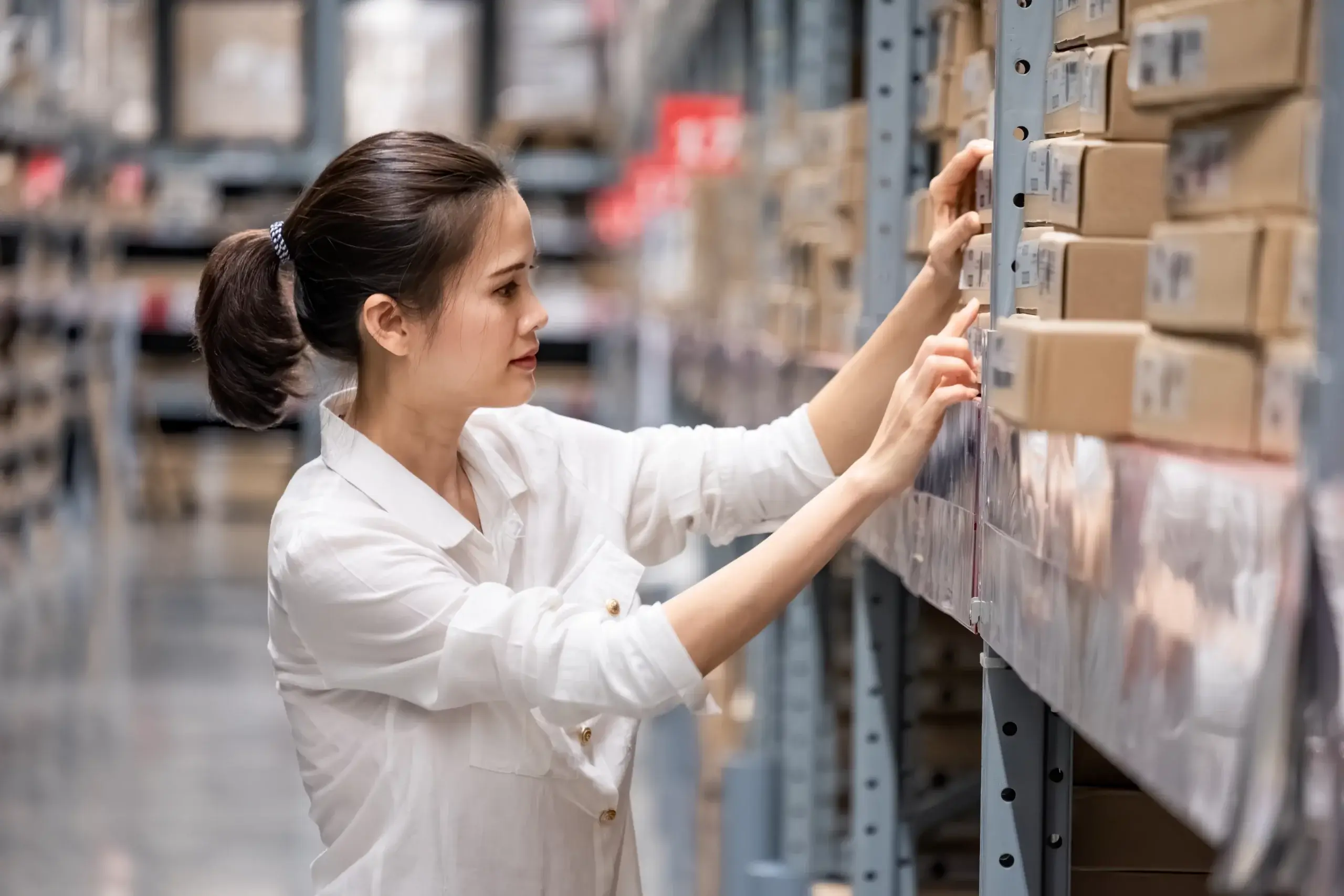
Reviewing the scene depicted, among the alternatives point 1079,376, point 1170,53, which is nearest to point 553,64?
point 1079,376

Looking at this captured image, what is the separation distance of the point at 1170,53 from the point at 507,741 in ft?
3.47

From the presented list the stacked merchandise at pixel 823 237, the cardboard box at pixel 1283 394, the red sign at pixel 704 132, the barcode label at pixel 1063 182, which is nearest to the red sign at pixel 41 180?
the red sign at pixel 704 132

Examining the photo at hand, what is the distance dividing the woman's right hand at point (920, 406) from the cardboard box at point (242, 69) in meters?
10.6

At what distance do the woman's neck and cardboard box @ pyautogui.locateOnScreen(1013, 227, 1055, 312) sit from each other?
684mm

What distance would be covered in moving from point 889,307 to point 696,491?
397 millimetres

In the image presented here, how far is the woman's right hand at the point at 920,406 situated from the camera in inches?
66.7

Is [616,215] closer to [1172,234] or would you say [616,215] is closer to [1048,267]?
[1048,267]

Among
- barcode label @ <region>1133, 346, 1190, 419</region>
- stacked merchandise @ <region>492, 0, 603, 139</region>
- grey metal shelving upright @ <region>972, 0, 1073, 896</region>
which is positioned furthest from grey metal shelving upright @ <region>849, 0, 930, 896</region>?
stacked merchandise @ <region>492, 0, 603, 139</region>

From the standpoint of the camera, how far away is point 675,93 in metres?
7.25

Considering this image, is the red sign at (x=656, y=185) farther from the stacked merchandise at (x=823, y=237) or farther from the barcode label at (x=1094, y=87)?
the barcode label at (x=1094, y=87)

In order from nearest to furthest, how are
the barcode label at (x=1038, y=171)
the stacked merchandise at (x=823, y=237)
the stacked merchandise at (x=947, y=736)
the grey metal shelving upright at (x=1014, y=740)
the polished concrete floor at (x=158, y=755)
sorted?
the barcode label at (x=1038, y=171), the grey metal shelving upright at (x=1014, y=740), the stacked merchandise at (x=823, y=237), the stacked merchandise at (x=947, y=736), the polished concrete floor at (x=158, y=755)

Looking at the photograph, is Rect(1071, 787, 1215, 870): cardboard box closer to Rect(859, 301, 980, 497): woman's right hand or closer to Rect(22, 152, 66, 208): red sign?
→ Rect(859, 301, 980, 497): woman's right hand

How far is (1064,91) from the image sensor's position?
150 centimetres

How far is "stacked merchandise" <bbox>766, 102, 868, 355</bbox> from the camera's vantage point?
2.64 m
